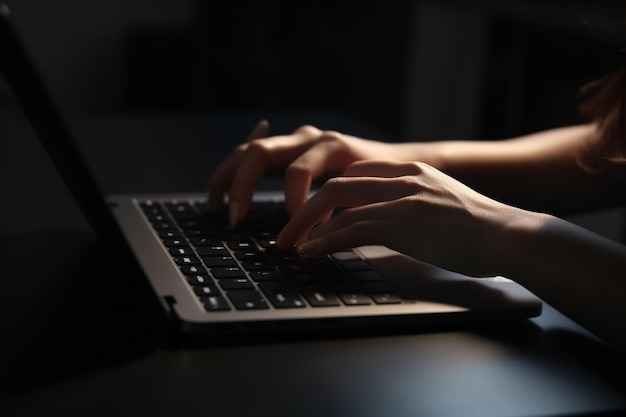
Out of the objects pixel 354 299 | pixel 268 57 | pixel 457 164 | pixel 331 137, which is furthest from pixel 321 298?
pixel 268 57

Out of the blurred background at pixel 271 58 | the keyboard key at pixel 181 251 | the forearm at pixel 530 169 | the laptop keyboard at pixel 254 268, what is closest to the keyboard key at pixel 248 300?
the laptop keyboard at pixel 254 268

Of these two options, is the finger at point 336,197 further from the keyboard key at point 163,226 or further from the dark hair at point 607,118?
the dark hair at point 607,118

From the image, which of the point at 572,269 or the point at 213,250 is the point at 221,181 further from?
the point at 572,269

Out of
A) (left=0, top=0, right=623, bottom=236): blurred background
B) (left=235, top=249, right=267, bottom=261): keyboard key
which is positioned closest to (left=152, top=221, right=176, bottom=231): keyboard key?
(left=235, top=249, right=267, bottom=261): keyboard key

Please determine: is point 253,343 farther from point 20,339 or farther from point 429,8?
point 429,8

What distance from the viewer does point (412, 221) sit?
753mm

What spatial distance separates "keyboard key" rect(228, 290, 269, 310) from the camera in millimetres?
667

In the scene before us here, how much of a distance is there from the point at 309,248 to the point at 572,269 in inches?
8.1

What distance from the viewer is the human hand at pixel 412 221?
736mm

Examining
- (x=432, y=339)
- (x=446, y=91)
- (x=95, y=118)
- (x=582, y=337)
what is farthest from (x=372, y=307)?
(x=446, y=91)

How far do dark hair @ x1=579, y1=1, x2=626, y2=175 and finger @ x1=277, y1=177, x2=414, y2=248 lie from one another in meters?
0.28

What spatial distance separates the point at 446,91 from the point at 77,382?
8.00 feet

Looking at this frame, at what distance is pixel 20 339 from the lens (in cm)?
63

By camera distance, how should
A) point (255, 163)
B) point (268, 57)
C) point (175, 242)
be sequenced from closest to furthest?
point (175, 242) → point (255, 163) → point (268, 57)
